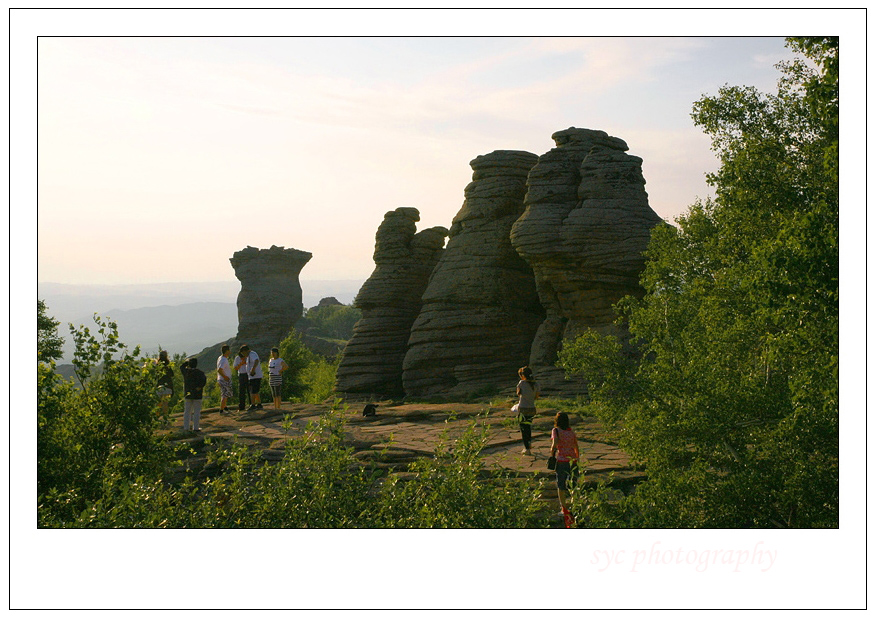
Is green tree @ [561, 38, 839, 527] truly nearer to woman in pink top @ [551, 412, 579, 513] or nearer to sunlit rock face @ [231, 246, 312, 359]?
woman in pink top @ [551, 412, 579, 513]

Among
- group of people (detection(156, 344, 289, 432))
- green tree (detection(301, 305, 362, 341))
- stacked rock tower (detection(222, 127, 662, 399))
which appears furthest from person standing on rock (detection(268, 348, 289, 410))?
green tree (detection(301, 305, 362, 341))

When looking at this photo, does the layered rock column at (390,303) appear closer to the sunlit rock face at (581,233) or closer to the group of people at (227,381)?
the sunlit rock face at (581,233)

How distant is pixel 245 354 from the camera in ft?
87.1

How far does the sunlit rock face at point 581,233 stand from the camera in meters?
30.9

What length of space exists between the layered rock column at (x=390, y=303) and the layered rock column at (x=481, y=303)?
284 centimetres

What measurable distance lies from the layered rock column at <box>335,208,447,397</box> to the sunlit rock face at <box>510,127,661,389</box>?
951cm

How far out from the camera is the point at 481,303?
3612 centimetres

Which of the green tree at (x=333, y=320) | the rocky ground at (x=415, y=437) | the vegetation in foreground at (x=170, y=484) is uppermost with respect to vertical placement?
the green tree at (x=333, y=320)

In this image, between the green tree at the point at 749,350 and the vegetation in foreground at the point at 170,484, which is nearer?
the green tree at the point at 749,350

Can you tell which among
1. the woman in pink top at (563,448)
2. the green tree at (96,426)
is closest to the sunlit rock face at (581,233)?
the woman in pink top at (563,448)
